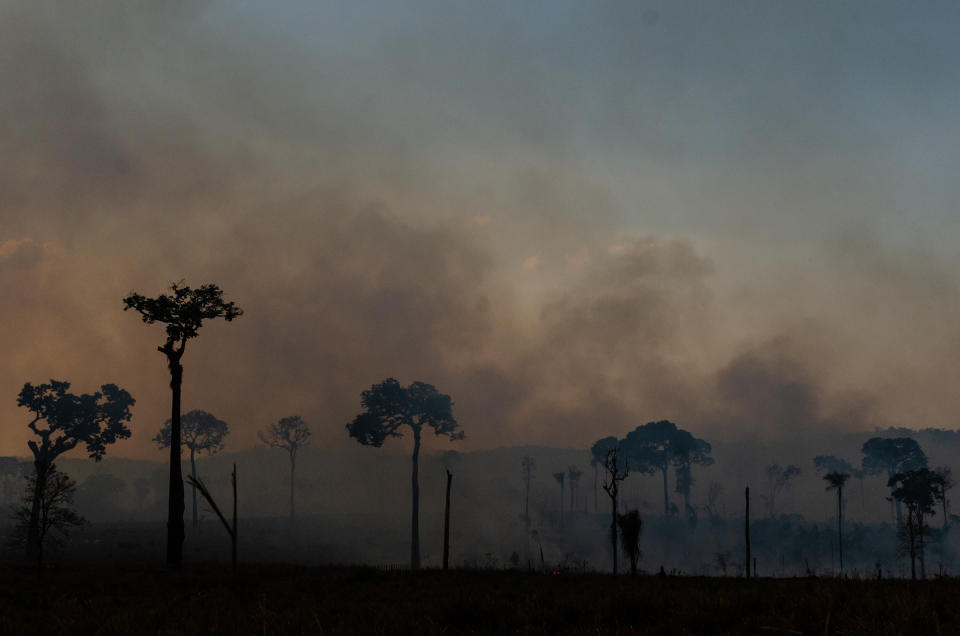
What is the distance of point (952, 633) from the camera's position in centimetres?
687

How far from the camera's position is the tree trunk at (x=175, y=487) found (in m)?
32.0

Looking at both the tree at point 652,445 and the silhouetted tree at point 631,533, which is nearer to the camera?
the silhouetted tree at point 631,533

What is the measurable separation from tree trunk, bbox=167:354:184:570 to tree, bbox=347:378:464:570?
3961cm

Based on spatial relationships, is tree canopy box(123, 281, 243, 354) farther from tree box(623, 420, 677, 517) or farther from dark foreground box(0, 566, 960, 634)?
tree box(623, 420, 677, 517)

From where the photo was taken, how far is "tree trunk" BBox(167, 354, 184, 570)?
105 feet

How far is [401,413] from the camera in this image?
7456cm

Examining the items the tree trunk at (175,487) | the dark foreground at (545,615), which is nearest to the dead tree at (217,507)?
the dark foreground at (545,615)

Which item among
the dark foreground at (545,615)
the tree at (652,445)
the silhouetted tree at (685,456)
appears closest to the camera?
the dark foreground at (545,615)

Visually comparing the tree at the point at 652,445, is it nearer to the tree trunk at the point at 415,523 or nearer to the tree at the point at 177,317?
the tree trunk at the point at 415,523

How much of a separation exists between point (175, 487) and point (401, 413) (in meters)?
41.9

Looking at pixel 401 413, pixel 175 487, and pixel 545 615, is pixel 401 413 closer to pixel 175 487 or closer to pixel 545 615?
pixel 175 487

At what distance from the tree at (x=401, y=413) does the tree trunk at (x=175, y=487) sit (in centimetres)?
3961

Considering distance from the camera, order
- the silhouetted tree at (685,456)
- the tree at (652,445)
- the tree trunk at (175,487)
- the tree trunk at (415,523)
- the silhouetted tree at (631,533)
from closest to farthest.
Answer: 1. the tree trunk at (175,487)
2. the silhouetted tree at (631,533)
3. the tree trunk at (415,523)
4. the silhouetted tree at (685,456)
5. the tree at (652,445)

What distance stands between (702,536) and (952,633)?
117573 millimetres
